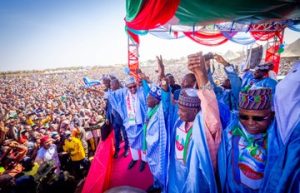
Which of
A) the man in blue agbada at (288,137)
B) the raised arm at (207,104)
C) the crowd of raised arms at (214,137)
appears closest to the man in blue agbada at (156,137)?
the crowd of raised arms at (214,137)

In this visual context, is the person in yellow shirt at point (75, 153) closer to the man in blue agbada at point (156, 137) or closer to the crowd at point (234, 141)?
the man in blue agbada at point (156, 137)

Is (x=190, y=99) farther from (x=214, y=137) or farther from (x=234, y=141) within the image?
(x=234, y=141)

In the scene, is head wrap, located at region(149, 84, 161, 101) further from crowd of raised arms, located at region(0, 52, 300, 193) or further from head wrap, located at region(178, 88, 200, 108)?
head wrap, located at region(178, 88, 200, 108)

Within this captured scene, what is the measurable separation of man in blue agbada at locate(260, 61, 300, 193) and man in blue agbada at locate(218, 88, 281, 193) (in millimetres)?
144

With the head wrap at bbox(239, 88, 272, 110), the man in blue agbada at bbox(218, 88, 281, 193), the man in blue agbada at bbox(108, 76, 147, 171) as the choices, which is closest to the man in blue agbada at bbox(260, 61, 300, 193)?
the man in blue agbada at bbox(218, 88, 281, 193)

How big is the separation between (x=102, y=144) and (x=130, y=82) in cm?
151

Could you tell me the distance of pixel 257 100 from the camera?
69.3 inches

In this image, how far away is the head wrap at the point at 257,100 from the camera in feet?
5.72

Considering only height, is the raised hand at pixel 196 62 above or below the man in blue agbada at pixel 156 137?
above

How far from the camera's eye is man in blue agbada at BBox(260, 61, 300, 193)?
1333 millimetres

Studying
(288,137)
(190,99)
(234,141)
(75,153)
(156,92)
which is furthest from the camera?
(75,153)

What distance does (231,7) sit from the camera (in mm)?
2963

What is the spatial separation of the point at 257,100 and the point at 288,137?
433 mm

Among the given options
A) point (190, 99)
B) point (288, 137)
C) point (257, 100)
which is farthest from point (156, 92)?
point (288, 137)
